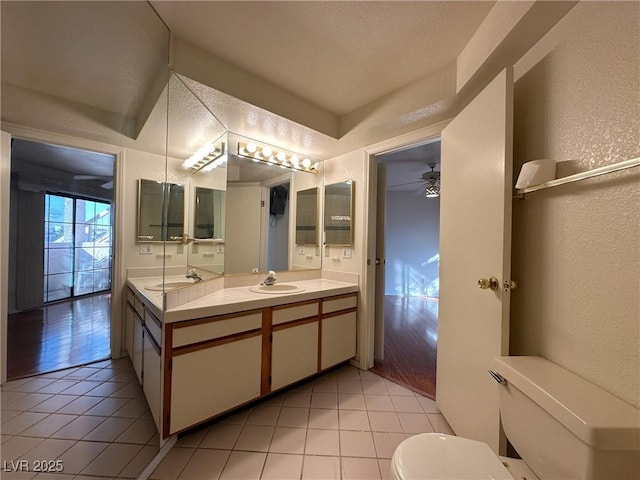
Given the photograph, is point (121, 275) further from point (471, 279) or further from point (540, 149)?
point (540, 149)

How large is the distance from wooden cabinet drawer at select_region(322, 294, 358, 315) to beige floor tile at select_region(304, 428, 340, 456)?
0.82 meters

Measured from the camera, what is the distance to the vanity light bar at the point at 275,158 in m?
2.26

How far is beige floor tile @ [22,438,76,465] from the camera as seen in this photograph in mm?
1124

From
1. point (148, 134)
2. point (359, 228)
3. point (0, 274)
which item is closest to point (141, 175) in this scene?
point (148, 134)

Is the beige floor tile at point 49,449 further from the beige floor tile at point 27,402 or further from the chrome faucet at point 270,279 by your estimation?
the chrome faucet at point 270,279

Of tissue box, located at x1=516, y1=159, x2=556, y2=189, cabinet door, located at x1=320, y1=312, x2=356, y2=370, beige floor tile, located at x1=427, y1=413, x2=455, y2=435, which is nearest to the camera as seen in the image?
tissue box, located at x1=516, y1=159, x2=556, y2=189

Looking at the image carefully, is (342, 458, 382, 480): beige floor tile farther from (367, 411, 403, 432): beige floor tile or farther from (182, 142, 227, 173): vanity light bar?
(182, 142, 227, 173): vanity light bar

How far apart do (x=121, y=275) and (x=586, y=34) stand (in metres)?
2.92

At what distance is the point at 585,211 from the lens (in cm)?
88

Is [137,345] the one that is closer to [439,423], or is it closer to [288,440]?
[288,440]

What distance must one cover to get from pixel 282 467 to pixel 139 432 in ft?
2.91

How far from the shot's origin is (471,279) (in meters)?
1.33

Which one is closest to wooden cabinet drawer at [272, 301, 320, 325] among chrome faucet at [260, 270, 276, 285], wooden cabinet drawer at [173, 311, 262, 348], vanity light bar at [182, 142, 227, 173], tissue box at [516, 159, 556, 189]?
wooden cabinet drawer at [173, 311, 262, 348]

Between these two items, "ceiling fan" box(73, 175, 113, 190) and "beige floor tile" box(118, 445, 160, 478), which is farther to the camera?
"ceiling fan" box(73, 175, 113, 190)
